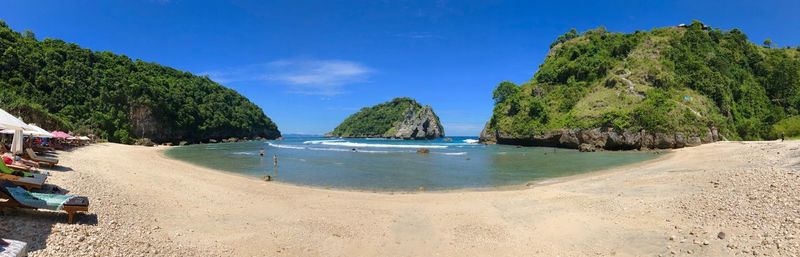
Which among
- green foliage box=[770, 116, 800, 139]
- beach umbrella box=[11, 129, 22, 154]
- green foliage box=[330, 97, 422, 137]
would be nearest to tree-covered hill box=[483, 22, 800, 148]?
green foliage box=[770, 116, 800, 139]

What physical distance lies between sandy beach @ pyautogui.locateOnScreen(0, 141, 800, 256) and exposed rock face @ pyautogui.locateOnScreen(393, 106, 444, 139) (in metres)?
138

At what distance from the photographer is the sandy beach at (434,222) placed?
7762mm

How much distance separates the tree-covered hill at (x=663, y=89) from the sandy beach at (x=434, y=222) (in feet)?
139

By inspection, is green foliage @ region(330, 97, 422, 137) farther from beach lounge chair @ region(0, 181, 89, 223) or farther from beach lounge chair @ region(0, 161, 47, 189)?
beach lounge chair @ region(0, 181, 89, 223)

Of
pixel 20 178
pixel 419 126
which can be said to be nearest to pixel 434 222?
pixel 20 178

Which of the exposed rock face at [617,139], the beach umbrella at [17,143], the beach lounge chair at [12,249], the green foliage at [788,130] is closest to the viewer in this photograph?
the beach lounge chair at [12,249]

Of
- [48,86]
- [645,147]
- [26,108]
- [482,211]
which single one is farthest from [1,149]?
[645,147]

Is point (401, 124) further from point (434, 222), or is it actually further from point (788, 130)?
point (434, 222)

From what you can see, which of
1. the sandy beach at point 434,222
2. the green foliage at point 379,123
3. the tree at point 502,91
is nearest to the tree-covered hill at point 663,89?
the tree at point 502,91

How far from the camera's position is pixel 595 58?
7200cm

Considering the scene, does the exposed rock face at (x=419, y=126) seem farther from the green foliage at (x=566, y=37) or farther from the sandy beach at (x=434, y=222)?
the sandy beach at (x=434, y=222)

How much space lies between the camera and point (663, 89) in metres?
56.8

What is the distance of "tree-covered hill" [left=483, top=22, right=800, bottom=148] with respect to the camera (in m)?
52.1

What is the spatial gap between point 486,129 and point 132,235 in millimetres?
81393
